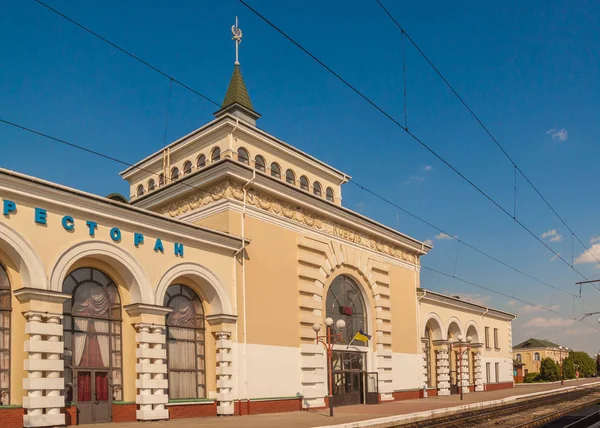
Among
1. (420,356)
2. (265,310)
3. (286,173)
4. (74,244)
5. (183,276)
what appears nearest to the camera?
Result: (74,244)

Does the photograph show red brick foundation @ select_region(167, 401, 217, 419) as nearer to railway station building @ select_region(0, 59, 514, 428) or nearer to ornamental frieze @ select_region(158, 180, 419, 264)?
railway station building @ select_region(0, 59, 514, 428)

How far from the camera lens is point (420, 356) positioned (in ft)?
121

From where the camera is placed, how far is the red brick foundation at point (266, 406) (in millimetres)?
23250

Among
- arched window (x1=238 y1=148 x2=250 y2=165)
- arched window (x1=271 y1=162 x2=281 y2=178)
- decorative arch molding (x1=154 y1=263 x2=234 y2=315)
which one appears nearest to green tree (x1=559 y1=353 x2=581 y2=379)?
arched window (x1=271 y1=162 x2=281 y2=178)

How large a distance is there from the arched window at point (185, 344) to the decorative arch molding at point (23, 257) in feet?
18.5

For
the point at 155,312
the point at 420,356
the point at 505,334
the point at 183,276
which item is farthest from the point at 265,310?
the point at 505,334

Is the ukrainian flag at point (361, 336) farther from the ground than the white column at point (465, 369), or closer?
farther from the ground

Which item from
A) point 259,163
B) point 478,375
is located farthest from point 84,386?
point 478,375

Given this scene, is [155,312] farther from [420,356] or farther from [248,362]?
[420,356]

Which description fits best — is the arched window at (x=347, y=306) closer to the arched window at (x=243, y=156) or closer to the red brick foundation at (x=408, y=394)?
the red brick foundation at (x=408, y=394)

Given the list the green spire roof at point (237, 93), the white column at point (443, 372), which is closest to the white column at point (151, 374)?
the green spire roof at point (237, 93)

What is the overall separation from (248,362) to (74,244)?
851 centimetres

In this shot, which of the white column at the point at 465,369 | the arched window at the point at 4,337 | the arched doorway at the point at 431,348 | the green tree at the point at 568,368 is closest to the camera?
the arched window at the point at 4,337

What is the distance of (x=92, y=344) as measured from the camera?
64.3 ft
